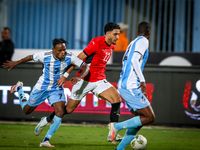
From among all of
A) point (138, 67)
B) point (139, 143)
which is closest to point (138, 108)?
point (138, 67)

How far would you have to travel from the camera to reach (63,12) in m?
10.9

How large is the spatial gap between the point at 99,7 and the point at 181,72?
4261mm

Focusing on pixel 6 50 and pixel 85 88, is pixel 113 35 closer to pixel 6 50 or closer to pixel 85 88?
pixel 85 88

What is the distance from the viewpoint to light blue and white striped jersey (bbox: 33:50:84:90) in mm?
5492

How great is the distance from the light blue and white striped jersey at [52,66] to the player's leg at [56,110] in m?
0.14

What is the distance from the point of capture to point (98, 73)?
574cm

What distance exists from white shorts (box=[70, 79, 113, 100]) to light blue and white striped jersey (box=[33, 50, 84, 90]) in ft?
1.19

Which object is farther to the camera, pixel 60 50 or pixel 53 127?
pixel 60 50

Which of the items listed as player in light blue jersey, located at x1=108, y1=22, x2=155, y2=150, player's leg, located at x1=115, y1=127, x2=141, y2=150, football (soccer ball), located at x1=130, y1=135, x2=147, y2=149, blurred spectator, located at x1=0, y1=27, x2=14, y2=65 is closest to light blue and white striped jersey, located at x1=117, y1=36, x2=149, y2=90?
player in light blue jersey, located at x1=108, y1=22, x2=155, y2=150

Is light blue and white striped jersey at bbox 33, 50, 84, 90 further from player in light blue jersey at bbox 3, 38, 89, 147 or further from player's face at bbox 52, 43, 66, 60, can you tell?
player's face at bbox 52, 43, 66, 60

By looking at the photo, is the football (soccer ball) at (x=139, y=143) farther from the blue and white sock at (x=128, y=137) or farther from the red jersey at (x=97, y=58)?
the red jersey at (x=97, y=58)

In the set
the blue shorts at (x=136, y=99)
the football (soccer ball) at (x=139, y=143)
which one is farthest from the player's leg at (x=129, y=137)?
the football (soccer ball) at (x=139, y=143)

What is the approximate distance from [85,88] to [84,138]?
104cm

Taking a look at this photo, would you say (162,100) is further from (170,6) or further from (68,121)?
(170,6)
